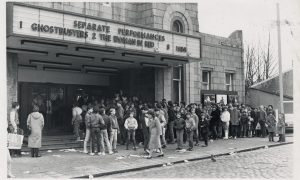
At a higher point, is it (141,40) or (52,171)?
(141,40)

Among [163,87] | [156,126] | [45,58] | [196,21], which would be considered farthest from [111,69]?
[156,126]

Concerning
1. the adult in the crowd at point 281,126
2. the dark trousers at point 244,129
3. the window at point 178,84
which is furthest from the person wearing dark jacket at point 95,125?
the dark trousers at point 244,129

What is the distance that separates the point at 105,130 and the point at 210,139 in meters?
7.26

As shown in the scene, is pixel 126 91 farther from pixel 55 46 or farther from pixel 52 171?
pixel 52 171

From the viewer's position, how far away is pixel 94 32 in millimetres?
14375

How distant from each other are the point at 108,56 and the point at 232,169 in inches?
324

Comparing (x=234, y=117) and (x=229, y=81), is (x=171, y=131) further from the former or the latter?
(x=229, y=81)

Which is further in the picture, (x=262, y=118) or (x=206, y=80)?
(x=206, y=80)

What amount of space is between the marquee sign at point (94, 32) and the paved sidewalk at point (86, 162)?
13.5 ft

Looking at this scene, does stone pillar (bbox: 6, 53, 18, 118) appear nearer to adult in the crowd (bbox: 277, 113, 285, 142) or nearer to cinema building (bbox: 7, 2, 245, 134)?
cinema building (bbox: 7, 2, 245, 134)

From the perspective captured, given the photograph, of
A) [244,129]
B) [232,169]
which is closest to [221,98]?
[244,129]

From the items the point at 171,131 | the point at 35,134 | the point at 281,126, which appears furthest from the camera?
the point at 281,126

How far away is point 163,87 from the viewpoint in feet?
66.2

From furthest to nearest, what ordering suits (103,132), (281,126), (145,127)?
(281,126)
(145,127)
(103,132)
